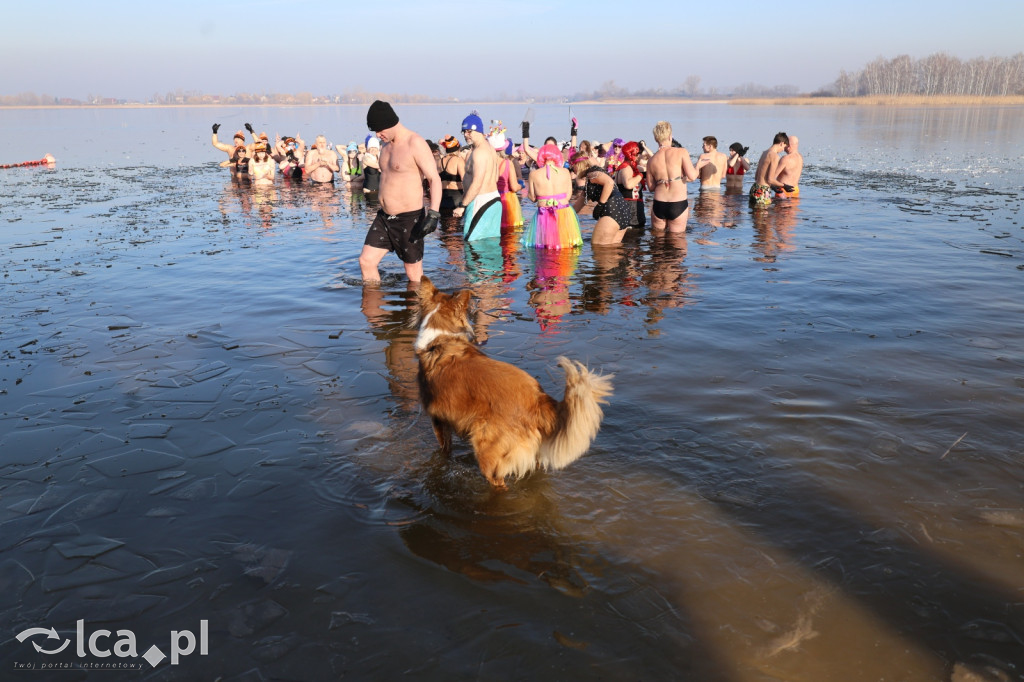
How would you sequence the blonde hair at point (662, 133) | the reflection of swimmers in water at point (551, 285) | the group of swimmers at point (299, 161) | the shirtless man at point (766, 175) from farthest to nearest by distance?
1. the group of swimmers at point (299, 161)
2. the shirtless man at point (766, 175)
3. the blonde hair at point (662, 133)
4. the reflection of swimmers in water at point (551, 285)

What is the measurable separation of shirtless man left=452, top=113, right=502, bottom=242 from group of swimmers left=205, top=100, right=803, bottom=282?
0.9 inches

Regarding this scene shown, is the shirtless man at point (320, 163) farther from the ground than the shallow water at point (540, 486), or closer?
farther from the ground

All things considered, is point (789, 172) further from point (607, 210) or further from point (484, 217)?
point (484, 217)

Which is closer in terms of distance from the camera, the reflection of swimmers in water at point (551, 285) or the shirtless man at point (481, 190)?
the reflection of swimmers in water at point (551, 285)

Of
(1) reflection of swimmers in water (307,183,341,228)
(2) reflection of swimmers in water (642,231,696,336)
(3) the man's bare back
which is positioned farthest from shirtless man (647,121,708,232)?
(1) reflection of swimmers in water (307,183,341,228)

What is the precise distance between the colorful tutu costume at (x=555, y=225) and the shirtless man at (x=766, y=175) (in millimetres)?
7158

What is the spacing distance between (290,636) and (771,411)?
415cm

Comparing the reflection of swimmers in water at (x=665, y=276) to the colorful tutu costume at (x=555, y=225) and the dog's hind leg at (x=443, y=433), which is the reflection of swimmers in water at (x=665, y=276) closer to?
the colorful tutu costume at (x=555, y=225)

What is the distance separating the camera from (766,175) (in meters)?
17.3

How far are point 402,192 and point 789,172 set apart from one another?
13.0 metres

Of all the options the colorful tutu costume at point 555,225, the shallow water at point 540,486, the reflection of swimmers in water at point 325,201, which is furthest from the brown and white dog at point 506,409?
the reflection of swimmers in water at point 325,201

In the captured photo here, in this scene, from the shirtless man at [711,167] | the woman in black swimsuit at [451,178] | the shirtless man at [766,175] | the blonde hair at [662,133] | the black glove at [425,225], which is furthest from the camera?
the shirtless man at [711,167]

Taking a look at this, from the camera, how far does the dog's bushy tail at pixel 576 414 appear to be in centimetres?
370

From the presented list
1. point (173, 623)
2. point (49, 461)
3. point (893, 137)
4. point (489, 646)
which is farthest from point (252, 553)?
point (893, 137)
